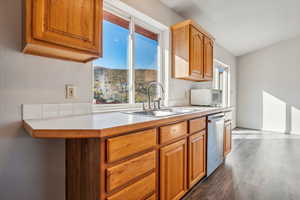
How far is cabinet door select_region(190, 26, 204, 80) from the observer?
2.70 metres

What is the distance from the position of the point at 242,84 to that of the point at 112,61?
537 centimetres

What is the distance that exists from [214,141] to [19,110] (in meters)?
2.17

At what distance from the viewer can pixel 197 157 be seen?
2035 millimetres

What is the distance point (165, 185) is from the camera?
154 cm

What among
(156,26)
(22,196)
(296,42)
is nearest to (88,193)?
(22,196)

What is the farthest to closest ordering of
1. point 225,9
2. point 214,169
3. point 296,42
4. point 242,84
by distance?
point 242,84 < point 296,42 < point 225,9 < point 214,169

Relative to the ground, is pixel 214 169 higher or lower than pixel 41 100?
lower

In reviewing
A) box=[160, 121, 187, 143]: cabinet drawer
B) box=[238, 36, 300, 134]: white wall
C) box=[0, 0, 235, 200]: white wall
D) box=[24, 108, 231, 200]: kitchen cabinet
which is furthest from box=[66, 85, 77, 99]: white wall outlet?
box=[238, 36, 300, 134]: white wall

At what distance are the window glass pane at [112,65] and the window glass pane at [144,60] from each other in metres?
0.19

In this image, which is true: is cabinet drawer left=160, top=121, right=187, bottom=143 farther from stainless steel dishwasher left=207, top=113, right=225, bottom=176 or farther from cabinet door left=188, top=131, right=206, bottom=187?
stainless steel dishwasher left=207, top=113, right=225, bottom=176

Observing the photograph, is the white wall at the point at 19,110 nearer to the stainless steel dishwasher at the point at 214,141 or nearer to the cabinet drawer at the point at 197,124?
the cabinet drawer at the point at 197,124

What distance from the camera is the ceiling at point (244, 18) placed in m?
2.83

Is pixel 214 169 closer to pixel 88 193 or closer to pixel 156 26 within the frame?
A: pixel 88 193

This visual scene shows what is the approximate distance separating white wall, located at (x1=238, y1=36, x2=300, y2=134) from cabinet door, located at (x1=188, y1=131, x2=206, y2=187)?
14.9 feet
